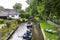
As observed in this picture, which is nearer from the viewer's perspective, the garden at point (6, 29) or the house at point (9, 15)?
the garden at point (6, 29)

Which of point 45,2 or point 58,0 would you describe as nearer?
point 58,0

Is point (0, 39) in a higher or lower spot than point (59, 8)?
lower

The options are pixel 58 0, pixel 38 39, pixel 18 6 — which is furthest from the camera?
pixel 18 6

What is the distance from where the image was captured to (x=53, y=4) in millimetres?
16609

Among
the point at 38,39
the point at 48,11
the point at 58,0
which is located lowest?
the point at 38,39

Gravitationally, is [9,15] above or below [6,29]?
below

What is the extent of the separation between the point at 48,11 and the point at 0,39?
798 cm

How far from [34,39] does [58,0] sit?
31.6 feet

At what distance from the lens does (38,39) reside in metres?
24.0

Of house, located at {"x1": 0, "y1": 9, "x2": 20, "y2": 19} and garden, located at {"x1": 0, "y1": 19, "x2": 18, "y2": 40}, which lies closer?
garden, located at {"x1": 0, "y1": 19, "x2": 18, "y2": 40}

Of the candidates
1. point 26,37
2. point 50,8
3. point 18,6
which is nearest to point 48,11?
Result: point 50,8

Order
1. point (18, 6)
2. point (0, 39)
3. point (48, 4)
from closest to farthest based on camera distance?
point (48, 4)
point (0, 39)
point (18, 6)

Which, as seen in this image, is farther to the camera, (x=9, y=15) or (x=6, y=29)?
(x=9, y=15)

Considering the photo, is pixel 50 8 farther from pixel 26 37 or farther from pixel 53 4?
pixel 26 37
